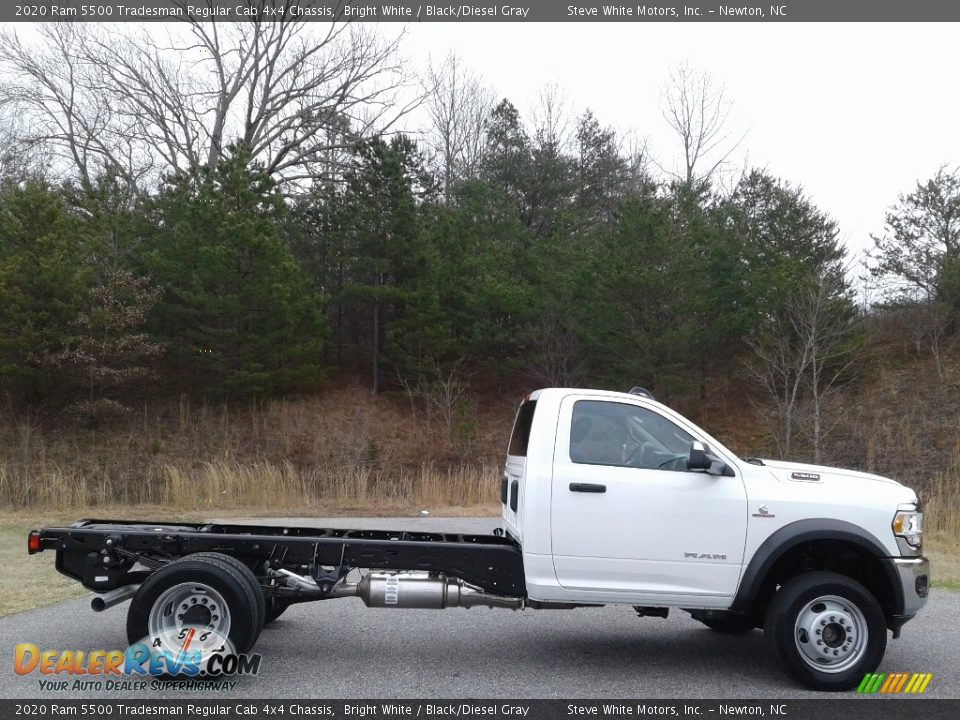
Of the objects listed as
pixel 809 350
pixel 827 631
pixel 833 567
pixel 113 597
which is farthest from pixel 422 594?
pixel 809 350

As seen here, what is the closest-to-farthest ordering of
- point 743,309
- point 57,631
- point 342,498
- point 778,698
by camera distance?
1. point 778,698
2. point 57,631
3. point 342,498
4. point 743,309

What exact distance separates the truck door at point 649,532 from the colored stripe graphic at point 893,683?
46.2 inches

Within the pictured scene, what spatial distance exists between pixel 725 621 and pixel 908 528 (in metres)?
1.94

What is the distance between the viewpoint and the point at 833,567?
6.95 m

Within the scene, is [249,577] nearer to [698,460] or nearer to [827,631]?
[698,460]

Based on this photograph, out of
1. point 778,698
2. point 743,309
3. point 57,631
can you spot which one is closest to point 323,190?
point 743,309

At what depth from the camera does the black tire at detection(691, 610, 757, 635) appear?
7.24 metres

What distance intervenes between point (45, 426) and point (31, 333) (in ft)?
15.8

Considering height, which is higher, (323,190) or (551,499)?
(323,190)

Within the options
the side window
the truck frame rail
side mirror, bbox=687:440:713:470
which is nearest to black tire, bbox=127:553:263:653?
the truck frame rail

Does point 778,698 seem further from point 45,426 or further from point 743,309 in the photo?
point 45,426

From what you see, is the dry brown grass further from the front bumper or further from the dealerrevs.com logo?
the front bumper

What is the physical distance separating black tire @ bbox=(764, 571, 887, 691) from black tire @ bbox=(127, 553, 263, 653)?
3762 millimetres

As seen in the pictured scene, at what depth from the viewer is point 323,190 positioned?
3616 centimetres
